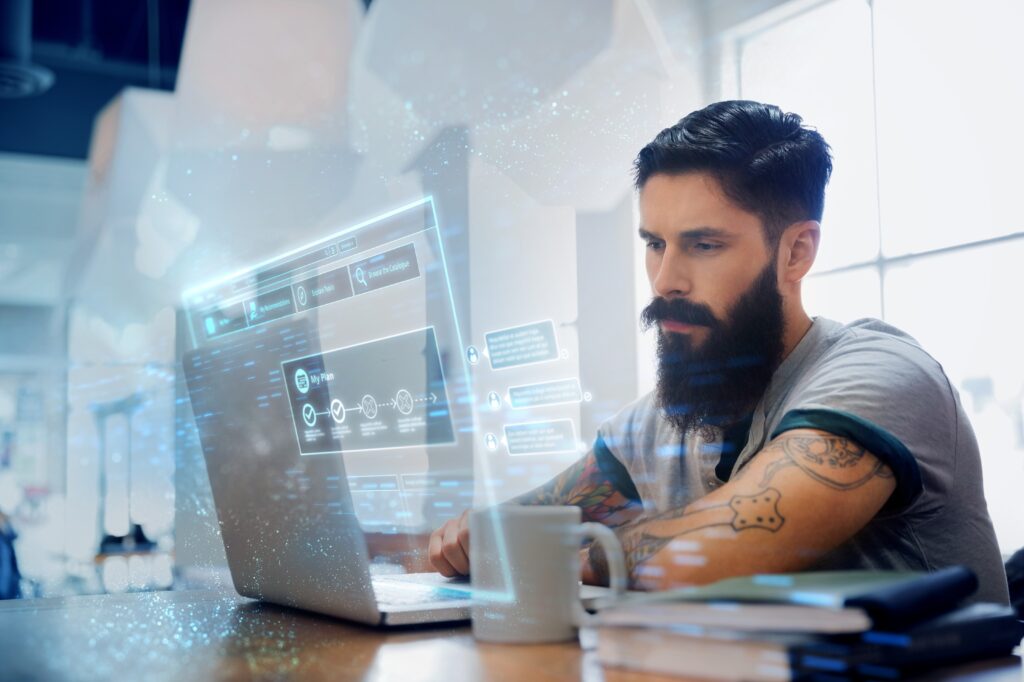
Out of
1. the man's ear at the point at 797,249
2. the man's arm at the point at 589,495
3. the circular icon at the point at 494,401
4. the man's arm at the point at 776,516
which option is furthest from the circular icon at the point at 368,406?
the man's arm at the point at 776,516

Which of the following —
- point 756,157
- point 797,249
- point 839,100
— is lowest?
point 797,249

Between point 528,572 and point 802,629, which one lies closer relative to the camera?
point 802,629

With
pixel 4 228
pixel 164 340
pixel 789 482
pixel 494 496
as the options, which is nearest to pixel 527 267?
pixel 494 496

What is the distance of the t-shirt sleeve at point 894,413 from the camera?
30.3 inches

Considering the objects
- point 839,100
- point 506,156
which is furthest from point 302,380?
point 506,156

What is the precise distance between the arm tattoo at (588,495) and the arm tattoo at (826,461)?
18.8 inches

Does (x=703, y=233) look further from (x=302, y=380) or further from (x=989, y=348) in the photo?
(x=989, y=348)

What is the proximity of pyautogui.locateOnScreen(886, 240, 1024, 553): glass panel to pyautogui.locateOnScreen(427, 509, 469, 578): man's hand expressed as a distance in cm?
125

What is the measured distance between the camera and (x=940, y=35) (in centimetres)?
182

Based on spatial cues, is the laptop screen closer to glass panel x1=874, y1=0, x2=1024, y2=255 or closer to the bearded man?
the bearded man

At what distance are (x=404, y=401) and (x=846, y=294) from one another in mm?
992

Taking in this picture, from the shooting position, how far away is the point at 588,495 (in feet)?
4.02

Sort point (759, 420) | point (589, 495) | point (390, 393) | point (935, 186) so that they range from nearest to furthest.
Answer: point (759, 420)
point (589, 495)
point (935, 186)
point (390, 393)

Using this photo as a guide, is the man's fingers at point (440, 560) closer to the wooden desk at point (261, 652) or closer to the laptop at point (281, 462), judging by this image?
the laptop at point (281, 462)
